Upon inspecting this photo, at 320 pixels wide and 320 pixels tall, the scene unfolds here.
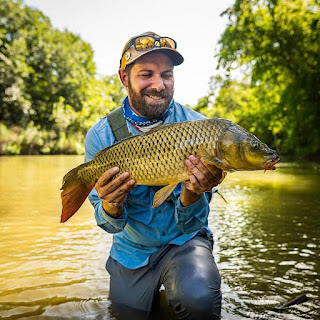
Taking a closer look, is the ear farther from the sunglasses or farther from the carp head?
the carp head

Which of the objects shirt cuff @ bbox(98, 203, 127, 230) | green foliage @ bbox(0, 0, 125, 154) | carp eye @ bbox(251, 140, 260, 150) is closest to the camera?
carp eye @ bbox(251, 140, 260, 150)

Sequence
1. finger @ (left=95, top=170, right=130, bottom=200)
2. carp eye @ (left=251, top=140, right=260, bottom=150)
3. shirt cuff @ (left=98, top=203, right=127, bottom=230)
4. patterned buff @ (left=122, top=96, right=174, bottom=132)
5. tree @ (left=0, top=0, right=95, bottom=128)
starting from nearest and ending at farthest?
carp eye @ (left=251, top=140, right=260, bottom=150) < finger @ (left=95, top=170, right=130, bottom=200) < shirt cuff @ (left=98, top=203, right=127, bottom=230) < patterned buff @ (left=122, top=96, right=174, bottom=132) < tree @ (left=0, top=0, right=95, bottom=128)

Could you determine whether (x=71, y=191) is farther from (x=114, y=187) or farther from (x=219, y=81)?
(x=219, y=81)

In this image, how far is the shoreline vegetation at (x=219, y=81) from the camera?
1791 cm

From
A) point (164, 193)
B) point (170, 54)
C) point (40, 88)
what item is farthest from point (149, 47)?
point (40, 88)

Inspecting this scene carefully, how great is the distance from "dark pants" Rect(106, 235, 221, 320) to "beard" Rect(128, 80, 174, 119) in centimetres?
93

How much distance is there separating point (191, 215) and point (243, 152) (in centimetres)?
67

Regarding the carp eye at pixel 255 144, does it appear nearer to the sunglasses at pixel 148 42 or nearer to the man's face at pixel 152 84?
the man's face at pixel 152 84

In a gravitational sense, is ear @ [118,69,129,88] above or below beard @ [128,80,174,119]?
above

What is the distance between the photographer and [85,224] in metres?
5.87

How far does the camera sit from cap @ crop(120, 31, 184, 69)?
2.76 metres

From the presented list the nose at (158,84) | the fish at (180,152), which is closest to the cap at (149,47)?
the nose at (158,84)

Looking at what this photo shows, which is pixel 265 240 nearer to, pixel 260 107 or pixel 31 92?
pixel 260 107

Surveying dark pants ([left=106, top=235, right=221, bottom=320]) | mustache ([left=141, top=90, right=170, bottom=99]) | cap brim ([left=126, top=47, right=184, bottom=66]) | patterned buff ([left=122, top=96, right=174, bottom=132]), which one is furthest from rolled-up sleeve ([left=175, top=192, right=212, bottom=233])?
cap brim ([left=126, top=47, right=184, bottom=66])
